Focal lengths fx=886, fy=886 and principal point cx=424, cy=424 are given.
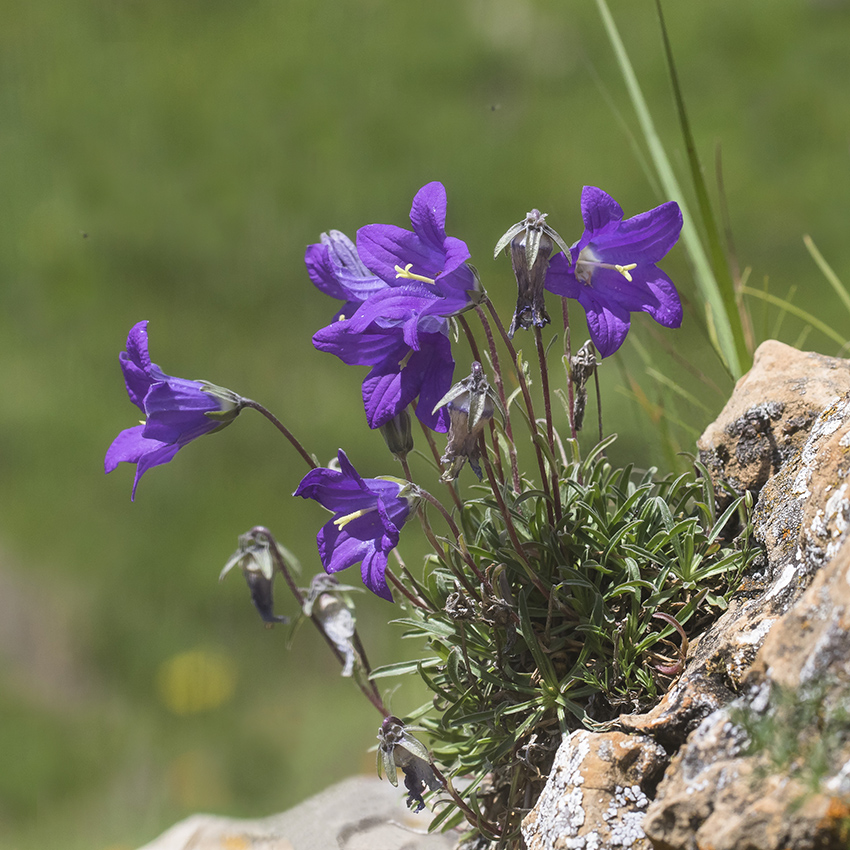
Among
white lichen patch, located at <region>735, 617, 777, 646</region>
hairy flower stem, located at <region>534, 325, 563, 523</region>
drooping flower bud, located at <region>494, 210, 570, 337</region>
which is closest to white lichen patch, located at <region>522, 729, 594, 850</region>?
white lichen patch, located at <region>735, 617, 777, 646</region>

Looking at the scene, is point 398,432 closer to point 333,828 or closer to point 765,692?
point 765,692

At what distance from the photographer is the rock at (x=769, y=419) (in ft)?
6.81

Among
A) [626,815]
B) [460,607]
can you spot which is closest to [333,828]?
[460,607]

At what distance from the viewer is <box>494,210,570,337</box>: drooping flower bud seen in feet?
5.50

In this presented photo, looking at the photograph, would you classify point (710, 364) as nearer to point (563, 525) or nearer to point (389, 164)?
point (563, 525)

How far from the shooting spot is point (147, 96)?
20.8 feet

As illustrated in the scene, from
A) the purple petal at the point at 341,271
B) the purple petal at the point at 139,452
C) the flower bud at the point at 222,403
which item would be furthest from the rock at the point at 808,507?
the purple petal at the point at 139,452

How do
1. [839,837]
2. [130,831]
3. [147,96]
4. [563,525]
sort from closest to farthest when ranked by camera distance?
[839,837]
[563,525]
[130,831]
[147,96]

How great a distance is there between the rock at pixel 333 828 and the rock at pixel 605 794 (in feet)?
3.23

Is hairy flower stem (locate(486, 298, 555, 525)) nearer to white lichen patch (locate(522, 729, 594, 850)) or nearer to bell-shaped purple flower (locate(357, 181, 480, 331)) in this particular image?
bell-shaped purple flower (locate(357, 181, 480, 331))

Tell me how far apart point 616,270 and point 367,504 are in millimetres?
718

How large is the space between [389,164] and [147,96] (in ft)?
6.31

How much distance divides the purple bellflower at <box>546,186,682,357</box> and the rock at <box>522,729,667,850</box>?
2.51ft

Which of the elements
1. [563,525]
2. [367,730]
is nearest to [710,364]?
[563,525]
